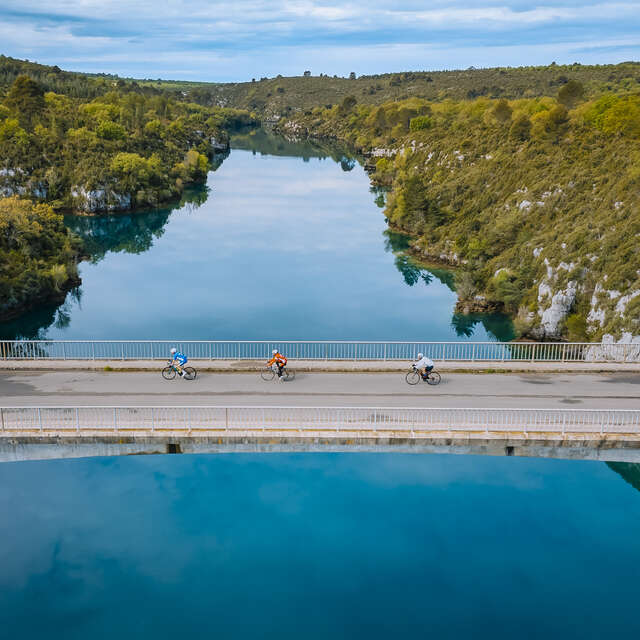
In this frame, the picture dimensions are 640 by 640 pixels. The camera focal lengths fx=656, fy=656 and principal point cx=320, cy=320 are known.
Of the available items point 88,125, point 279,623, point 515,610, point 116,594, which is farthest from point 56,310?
point 88,125

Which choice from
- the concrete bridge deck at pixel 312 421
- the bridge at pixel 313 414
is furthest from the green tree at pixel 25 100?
the concrete bridge deck at pixel 312 421

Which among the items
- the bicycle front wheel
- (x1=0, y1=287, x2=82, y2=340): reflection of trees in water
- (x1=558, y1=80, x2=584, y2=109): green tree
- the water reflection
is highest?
(x1=558, y1=80, x2=584, y2=109): green tree

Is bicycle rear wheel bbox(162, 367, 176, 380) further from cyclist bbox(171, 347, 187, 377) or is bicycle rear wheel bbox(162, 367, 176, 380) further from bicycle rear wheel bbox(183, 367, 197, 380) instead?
bicycle rear wheel bbox(183, 367, 197, 380)

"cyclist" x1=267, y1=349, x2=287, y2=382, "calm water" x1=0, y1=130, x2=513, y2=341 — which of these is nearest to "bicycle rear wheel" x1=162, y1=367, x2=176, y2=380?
"cyclist" x1=267, y1=349, x2=287, y2=382

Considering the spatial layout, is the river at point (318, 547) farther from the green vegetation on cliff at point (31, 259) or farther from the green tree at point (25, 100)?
the green tree at point (25, 100)

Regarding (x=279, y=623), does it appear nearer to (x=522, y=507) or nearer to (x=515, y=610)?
(x=515, y=610)

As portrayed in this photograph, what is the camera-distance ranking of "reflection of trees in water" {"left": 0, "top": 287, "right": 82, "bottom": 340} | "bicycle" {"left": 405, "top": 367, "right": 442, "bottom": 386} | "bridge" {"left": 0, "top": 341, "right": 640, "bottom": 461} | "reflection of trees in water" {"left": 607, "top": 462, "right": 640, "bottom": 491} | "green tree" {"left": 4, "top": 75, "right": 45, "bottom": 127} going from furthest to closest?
"green tree" {"left": 4, "top": 75, "right": 45, "bottom": 127}, "reflection of trees in water" {"left": 0, "top": 287, "right": 82, "bottom": 340}, "reflection of trees in water" {"left": 607, "top": 462, "right": 640, "bottom": 491}, "bicycle" {"left": 405, "top": 367, "right": 442, "bottom": 386}, "bridge" {"left": 0, "top": 341, "right": 640, "bottom": 461}

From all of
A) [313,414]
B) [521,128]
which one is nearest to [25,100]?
[521,128]
